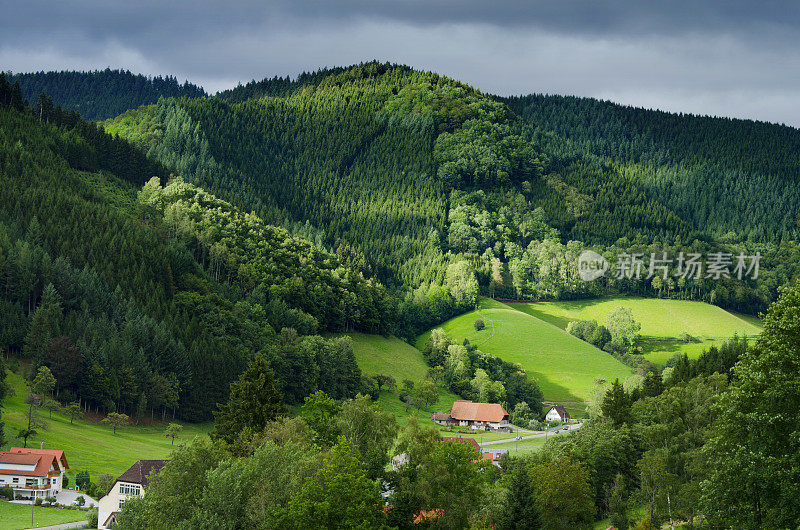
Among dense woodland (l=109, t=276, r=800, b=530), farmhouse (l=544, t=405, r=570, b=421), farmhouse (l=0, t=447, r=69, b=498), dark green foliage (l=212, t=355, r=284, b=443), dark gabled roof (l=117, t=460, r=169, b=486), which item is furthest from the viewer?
farmhouse (l=544, t=405, r=570, b=421)

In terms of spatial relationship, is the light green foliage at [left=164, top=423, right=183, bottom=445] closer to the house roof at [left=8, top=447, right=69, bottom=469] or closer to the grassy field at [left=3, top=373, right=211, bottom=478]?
the grassy field at [left=3, top=373, right=211, bottom=478]

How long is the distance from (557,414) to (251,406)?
388 feet

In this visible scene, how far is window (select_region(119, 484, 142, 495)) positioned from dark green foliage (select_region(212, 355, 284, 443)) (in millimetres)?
14643

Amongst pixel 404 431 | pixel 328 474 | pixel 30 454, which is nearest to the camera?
pixel 328 474

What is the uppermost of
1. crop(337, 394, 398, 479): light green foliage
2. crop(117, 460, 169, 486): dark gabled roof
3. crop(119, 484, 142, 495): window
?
crop(337, 394, 398, 479): light green foliage

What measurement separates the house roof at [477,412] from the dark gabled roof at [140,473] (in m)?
91.7

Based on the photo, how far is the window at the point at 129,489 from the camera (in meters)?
83.8

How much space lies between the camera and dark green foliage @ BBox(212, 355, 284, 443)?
73.9 m

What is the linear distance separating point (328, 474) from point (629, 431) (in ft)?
134

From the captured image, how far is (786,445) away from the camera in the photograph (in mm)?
40406

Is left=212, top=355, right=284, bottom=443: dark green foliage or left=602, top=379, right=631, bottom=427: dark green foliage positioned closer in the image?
left=212, top=355, right=284, bottom=443: dark green foliage

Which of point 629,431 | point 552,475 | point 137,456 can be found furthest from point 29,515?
point 629,431

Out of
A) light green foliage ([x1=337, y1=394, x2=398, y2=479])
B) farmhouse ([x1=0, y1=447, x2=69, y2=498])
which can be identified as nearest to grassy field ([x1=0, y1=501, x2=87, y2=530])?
farmhouse ([x1=0, y1=447, x2=69, y2=498])

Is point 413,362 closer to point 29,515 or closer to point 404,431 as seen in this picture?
point 29,515
